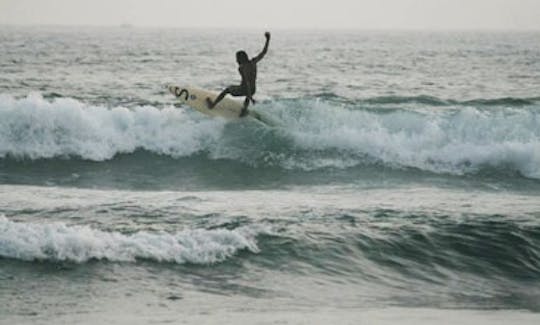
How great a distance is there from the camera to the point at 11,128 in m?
17.0

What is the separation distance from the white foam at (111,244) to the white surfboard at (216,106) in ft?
24.3

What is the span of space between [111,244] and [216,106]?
8136 mm

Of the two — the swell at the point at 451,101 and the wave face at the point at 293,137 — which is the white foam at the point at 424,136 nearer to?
the wave face at the point at 293,137

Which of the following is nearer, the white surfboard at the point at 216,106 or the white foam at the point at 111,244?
the white foam at the point at 111,244

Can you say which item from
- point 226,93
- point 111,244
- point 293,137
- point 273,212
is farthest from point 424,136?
point 111,244

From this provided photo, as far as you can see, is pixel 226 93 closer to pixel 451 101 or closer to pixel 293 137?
pixel 293 137

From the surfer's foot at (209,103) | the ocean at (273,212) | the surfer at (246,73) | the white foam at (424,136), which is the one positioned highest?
the surfer at (246,73)

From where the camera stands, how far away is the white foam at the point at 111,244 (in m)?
8.71

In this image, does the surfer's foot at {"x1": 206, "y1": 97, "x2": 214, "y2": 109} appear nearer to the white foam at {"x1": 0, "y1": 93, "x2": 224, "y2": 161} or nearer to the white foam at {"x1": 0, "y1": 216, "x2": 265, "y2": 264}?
the white foam at {"x1": 0, "y1": 93, "x2": 224, "y2": 161}

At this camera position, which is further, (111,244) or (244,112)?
(244,112)

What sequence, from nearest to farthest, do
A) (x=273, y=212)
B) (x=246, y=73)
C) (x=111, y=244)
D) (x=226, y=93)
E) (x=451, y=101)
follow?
(x=111, y=244), (x=273, y=212), (x=246, y=73), (x=226, y=93), (x=451, y=101)

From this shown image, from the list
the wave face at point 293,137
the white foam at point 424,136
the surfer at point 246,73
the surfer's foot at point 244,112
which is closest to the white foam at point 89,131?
the wave face at point 293,137

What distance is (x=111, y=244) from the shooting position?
8.95 m

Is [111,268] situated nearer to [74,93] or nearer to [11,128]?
[11,128]
